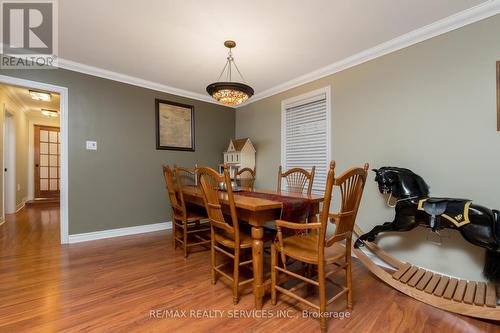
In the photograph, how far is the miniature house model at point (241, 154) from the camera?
3795mm

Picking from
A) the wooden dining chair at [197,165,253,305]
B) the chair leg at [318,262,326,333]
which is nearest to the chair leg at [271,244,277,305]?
the wooden dining chair at [197,165,253,305]

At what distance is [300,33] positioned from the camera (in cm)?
222

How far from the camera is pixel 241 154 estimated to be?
3781 mm

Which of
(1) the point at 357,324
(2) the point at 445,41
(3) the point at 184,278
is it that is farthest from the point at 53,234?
(2) the point at 445,41

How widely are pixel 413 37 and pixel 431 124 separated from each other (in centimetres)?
88

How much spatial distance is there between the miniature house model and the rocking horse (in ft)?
7.05

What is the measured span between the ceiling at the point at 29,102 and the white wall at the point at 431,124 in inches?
194

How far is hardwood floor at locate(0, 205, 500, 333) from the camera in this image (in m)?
1.41

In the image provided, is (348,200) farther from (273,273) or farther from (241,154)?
(241,154)

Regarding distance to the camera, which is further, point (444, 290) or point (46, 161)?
point (46, 161)

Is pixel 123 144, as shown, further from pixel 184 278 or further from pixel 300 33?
pixel 300 33

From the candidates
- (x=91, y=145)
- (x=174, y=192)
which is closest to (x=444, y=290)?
(x=174, y=192)

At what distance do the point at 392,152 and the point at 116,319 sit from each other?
2.77 m

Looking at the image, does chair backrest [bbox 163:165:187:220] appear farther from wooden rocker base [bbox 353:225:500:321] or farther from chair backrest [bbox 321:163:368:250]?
wooden rocker base [bbox 353:225:500:321]
